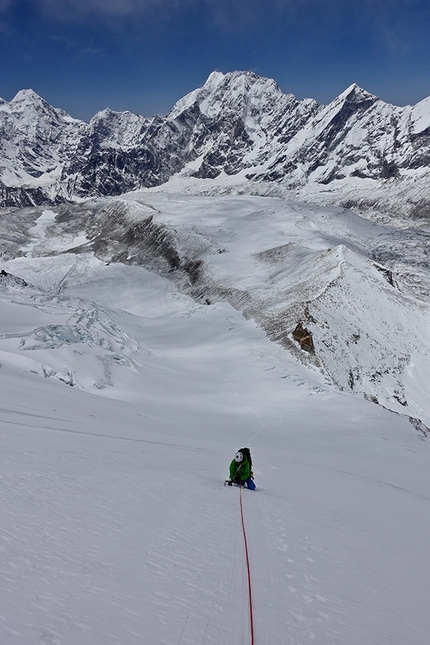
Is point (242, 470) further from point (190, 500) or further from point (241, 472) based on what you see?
point (190, 500)

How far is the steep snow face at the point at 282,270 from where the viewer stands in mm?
40062

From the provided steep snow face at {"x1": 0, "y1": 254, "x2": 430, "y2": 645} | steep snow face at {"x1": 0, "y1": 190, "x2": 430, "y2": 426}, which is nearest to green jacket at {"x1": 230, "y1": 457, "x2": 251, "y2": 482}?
steep snow face at {"x1": 0, "y1": 254, "x2": 430, "y2": 645}

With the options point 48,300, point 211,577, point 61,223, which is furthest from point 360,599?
point 61,223

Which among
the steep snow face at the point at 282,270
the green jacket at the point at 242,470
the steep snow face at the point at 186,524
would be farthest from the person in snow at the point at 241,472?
the steep snow face at the point at 282,270

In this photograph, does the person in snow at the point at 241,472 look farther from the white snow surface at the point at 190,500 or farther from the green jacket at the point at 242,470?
the white snow surface at the point at 190,500

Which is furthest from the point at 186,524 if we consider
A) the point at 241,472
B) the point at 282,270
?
the point at 282,270

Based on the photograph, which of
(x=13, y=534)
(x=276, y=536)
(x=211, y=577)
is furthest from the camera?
(x=276, y=536)

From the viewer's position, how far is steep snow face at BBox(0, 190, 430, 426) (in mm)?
40062

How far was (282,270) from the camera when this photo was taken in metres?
65.9

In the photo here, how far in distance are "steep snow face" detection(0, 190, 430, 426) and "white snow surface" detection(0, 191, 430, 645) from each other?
2.91 meters

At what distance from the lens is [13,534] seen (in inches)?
177

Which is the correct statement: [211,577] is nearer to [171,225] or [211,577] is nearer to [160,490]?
[160,490]

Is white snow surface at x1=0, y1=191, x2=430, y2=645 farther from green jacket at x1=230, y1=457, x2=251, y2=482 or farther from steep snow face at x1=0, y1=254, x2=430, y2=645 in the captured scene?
green jacket at x1=230, y1=457, x2=251, y2=482

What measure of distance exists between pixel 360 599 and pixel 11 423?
9171mm
